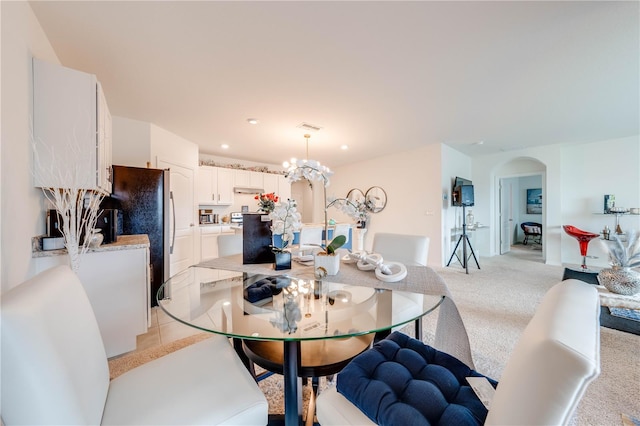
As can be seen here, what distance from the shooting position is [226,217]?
5.45 meters

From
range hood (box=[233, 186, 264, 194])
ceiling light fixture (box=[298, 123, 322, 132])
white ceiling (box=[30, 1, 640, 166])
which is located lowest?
range hood (box=[233, 186, 264, 194])

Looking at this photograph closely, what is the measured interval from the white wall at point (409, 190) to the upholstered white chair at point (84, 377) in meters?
4.63

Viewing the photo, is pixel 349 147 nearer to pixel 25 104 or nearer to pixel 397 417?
pixel 25 104

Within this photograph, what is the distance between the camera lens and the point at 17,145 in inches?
57.1

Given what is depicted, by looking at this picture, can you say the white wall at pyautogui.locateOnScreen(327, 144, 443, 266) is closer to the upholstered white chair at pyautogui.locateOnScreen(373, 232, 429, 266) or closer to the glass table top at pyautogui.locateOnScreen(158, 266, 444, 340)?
the upholstered white chair at pyautogui.locateOnScreen(373, 232, 429, 266)

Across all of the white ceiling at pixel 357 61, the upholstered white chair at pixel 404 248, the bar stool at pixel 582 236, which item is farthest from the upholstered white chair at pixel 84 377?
the bar stool at pixel 582 236

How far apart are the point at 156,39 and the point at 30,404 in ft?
7.39

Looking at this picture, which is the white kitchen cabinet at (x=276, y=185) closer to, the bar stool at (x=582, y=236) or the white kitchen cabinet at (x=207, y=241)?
the white kitchen cabinet at (x=207, y=241)

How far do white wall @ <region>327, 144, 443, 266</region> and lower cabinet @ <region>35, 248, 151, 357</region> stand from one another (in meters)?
4.67

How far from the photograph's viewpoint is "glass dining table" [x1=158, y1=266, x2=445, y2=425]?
1.03 meters

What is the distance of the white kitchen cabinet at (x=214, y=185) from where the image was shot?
16.0ft

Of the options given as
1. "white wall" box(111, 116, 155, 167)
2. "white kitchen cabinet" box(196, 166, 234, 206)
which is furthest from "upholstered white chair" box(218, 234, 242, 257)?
"white kitchen cabinet" box(196, 166, 234, 206)

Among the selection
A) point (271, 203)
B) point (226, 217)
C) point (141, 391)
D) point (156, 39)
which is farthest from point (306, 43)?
point (226, 217)

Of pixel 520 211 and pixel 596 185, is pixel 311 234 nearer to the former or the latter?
pixel 596 185
